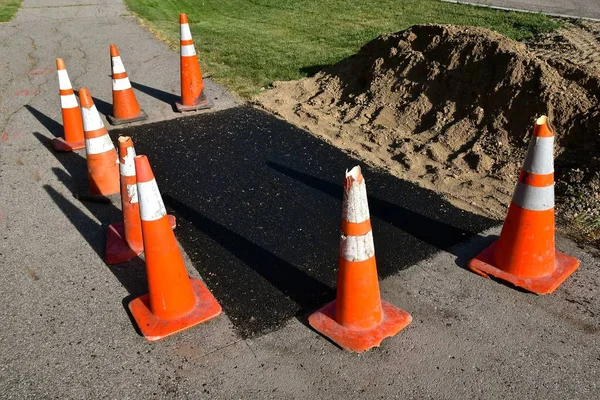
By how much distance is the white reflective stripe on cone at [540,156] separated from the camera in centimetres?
350

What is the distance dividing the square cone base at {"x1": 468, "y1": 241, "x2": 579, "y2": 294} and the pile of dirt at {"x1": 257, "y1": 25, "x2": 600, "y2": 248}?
29.0 inches

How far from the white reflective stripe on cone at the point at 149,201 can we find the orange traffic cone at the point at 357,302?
1.19 m

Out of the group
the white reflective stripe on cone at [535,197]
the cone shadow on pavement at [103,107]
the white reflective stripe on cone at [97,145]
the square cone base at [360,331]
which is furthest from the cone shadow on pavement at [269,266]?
the cone shadow on pavement at [103,107]

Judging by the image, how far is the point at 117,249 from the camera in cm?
425

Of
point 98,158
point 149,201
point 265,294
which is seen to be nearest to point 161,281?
point 149,201

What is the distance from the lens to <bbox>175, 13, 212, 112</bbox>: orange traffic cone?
7035mm

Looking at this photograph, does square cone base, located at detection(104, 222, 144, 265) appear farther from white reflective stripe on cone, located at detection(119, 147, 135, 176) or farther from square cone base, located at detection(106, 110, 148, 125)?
square cone base, located at detection(106, 110, 148, 125)

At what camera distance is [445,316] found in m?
3.55

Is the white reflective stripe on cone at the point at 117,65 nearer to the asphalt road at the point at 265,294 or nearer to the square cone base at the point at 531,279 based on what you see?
the asphalt road at the point at 265,294

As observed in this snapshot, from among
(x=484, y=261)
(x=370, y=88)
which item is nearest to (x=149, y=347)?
(x=484, y=261)

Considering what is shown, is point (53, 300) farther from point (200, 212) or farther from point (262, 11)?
point (262, 11)

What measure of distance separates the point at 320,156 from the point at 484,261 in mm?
2340

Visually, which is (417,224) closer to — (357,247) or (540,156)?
(540,156)

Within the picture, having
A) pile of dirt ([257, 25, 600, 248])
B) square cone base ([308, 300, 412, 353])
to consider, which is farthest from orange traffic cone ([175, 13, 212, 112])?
square cone base ([308, 300, 412, 353])
